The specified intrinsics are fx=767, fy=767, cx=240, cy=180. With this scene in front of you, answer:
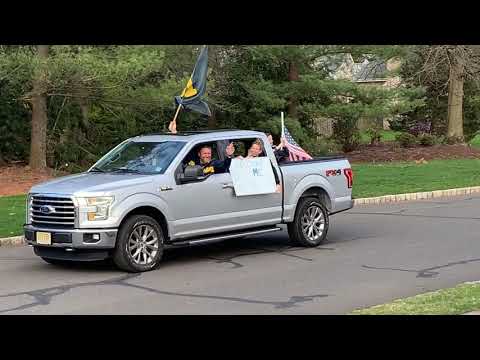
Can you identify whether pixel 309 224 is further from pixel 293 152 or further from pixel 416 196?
pixel 416 196

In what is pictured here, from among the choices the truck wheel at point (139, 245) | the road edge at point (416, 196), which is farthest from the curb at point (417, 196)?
the truck wheel at point (139, 245)

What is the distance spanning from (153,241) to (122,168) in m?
1.39

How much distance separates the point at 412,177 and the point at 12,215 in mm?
12102

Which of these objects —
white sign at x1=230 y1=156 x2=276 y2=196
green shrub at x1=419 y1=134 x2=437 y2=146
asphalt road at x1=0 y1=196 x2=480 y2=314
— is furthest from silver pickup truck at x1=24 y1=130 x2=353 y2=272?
green shrub at x1=419 y1=134 x2=437 y2=146

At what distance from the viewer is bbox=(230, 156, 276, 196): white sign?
1130 cm

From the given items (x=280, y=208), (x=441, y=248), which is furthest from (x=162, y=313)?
(x=441, y=248)

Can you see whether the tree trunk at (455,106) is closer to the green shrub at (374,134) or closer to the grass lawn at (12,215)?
the green shrub at (374,134)

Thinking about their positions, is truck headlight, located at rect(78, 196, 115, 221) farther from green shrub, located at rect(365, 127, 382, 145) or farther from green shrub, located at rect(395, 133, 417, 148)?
green shrub, located at rect(365, 127, 382, 145)

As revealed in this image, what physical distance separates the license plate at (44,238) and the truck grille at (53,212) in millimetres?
132

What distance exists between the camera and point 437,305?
705cm

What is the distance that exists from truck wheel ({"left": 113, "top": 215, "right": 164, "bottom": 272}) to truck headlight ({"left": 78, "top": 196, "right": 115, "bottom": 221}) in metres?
0.33

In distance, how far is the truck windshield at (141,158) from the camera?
35.8ft
